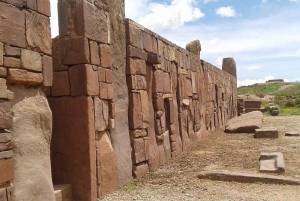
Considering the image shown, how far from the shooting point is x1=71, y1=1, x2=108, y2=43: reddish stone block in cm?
500

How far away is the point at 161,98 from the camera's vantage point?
7910 millimetres

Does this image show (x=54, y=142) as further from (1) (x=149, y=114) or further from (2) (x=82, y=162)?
(1) (x=149, y=114)

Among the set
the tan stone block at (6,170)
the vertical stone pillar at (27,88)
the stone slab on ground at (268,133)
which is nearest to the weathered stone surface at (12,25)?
the vertical stone pillar at (27,88)

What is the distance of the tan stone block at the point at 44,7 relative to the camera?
4047 mm

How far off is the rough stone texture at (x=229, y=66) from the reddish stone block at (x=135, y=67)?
16778mm

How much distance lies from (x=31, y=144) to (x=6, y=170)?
1.73 ft

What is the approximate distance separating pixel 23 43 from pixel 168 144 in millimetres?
5005

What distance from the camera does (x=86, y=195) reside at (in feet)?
16.0

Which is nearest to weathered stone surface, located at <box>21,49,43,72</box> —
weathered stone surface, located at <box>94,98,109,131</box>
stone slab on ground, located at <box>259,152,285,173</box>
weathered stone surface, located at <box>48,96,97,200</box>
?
weathered stone surface, located at <box>48,96,97,200</box>

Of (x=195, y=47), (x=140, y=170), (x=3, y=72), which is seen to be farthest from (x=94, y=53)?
(x=195, y=47)

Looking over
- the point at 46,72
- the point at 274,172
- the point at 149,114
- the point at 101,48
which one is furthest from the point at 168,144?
the point at 46,72

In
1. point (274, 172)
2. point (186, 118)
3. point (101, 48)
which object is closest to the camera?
point (101, 48)

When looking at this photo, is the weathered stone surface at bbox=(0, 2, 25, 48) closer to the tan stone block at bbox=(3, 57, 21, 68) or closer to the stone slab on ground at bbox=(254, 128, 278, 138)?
the tan stone block at bbox=(3, 57, 21, 68)

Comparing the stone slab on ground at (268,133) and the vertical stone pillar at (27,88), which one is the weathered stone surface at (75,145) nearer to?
the vertical stone pillar at (27,88)
